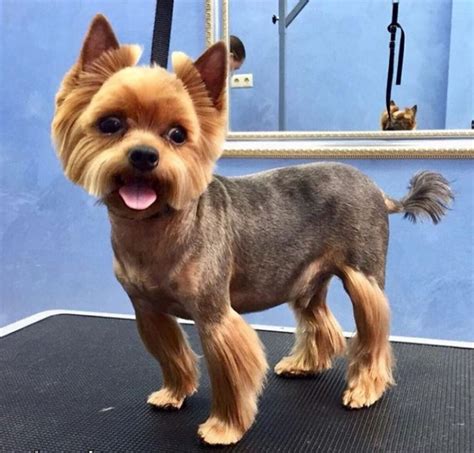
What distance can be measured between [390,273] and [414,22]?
28.1 inches

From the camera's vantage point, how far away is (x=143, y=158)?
0.70 metres

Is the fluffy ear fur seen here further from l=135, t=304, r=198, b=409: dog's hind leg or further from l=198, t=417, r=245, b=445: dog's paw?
l=198, t=417, r=245, b=445: dog's paw

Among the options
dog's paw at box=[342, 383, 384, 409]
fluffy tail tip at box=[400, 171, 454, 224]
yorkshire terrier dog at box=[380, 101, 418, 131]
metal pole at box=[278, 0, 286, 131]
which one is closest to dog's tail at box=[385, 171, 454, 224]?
fluffy tail tip at box=[400, 171, 454, 224]

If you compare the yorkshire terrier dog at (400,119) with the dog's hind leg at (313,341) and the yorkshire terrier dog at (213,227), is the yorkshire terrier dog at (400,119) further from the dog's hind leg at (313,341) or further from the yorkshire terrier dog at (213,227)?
the dog's hind leg at (313,341)

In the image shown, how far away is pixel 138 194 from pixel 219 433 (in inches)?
15.4

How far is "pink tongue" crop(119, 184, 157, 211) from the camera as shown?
74 centimetres

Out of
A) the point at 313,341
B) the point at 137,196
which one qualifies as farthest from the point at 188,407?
the point at 137,196

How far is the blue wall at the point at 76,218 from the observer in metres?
1.75

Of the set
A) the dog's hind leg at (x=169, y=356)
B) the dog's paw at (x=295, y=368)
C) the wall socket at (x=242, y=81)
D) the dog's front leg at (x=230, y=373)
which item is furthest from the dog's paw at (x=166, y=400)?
the wall socket at (x=242, y=81)

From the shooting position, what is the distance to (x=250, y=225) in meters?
0.95

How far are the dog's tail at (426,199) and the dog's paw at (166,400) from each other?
51cm

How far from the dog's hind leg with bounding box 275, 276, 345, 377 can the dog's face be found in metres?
0.50

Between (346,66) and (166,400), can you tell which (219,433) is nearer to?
(166,400)

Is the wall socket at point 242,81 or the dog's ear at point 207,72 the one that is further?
the wall socket at point 242,81
